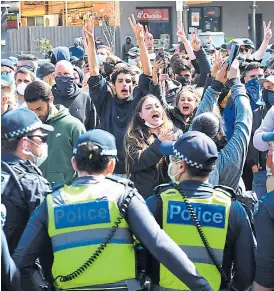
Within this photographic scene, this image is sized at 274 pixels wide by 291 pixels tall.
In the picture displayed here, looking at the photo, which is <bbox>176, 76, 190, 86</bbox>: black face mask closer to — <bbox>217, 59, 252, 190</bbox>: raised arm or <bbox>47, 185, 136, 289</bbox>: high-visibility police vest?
<bbox>217, 59, 252, 190</bbox>: raised arm

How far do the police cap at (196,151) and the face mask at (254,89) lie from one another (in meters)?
3.87

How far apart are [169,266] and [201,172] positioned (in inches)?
25.2

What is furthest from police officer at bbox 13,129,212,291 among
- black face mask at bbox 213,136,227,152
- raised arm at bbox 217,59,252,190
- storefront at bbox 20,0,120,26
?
storefront at bbox 20,0,120,26

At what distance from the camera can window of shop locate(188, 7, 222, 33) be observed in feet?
102

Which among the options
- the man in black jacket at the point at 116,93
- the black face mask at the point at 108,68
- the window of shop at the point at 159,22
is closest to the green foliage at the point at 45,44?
the window of shop at the point at 159,22

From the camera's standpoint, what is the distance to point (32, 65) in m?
10.8

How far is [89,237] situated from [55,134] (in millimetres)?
2695

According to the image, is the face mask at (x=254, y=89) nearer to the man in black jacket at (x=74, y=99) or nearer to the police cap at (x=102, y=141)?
the man in black jacket at (x=74, y=99)

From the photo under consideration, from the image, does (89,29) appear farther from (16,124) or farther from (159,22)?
(159,22)

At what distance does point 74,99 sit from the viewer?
7367 millimetres

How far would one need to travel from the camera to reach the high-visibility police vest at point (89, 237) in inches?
132

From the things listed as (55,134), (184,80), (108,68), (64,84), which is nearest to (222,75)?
(55,134)

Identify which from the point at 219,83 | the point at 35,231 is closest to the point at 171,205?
the point at 35,231

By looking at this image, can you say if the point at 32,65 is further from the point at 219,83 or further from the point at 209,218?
the point at 209,218
